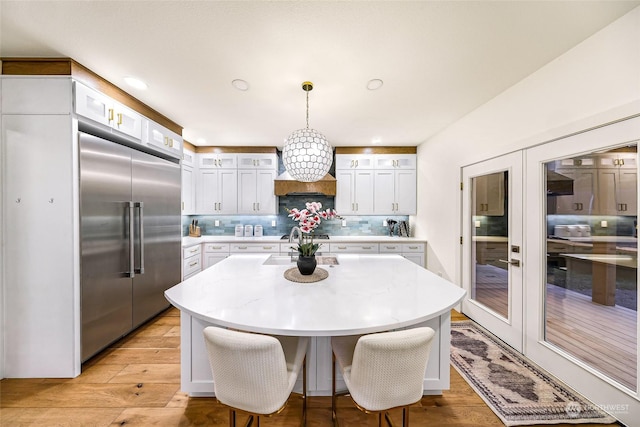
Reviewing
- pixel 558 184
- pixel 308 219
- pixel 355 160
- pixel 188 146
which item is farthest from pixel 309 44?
pixel 188 146

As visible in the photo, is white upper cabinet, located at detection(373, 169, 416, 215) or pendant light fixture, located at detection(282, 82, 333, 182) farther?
white upper cabinet, located at detection(373, 169, 416, 215)

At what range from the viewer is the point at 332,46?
163cm

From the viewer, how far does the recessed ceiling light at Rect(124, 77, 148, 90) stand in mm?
2062

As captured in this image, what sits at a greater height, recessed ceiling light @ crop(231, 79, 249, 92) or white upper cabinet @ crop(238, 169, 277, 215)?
recessed ceiling light @ crop(231, 79, 249, 92)

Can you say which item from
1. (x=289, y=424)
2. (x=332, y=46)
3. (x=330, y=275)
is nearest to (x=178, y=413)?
(x=289, y=424)

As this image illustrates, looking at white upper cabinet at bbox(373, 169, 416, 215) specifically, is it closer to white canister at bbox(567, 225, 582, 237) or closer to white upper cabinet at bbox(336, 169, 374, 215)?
white upper cabinet at bbox(336, 169, 374, 215)

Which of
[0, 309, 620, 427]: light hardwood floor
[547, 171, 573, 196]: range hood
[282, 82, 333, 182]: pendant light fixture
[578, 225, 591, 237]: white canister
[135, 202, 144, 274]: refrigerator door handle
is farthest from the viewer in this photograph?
[135, 202, 144, 274]: refrigerator door handle

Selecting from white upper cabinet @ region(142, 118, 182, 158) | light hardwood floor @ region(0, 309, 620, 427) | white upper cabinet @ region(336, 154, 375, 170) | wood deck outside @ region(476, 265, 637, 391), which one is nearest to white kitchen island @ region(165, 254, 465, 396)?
light hardwood floor @ region(0, 309, 620, 427)

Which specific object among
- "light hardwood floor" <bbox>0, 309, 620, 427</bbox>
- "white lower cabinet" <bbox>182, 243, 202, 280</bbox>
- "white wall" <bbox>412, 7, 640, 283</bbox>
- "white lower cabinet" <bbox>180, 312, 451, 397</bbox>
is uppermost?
"white wall" <bbox>412, 7, 640, 283</bbox>

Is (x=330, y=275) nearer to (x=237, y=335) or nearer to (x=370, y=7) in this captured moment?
(x=237, y=335)

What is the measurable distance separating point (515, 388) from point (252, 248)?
345cm

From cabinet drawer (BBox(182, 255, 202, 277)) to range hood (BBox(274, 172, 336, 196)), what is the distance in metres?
1.71

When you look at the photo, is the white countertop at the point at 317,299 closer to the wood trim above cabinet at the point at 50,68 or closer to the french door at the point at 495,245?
the french door at the point at 495,245

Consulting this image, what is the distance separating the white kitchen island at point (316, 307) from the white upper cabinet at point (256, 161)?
8.16ft
